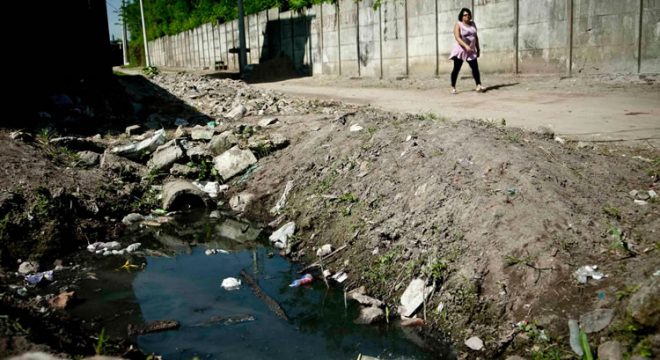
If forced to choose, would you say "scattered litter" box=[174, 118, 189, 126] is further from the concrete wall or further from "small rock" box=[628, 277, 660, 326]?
the concrete wall

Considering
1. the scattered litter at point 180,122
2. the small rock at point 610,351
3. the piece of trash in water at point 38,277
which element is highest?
the scattered litter at point 180,122

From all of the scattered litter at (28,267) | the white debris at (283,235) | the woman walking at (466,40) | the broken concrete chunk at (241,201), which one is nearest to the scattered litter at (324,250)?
the white debris at (283,235)

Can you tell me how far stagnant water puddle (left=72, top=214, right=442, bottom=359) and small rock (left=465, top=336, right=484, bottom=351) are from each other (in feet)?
0.55

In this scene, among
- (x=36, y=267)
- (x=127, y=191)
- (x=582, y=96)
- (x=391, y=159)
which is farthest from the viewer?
(x=582, y=96)

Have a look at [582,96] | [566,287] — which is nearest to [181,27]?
[582,96]

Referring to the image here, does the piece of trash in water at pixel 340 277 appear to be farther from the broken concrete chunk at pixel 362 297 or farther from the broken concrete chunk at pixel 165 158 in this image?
the broken concrete chunk at pixel 165 158

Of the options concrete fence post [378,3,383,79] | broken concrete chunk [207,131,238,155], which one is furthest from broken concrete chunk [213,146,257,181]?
concrete fence post [378,3,383,79]

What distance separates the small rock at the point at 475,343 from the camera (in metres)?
2.36

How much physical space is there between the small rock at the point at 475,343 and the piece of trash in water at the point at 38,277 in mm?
2708

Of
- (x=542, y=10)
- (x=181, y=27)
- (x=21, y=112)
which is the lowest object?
(x=21, y=112)

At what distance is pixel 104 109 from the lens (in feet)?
24.6

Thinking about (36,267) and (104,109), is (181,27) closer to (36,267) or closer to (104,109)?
(104,109)

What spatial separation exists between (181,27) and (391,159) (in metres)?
29.5

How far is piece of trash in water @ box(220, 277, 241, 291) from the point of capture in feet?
10.5
